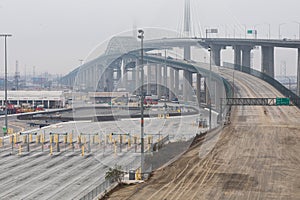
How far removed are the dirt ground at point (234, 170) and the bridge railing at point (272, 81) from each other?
17634 millimetres

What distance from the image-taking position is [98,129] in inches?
1984

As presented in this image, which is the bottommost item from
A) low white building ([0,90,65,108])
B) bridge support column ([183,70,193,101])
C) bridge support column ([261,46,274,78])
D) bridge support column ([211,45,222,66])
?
low white building ([0,90,65,108])

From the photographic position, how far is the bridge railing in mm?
56828

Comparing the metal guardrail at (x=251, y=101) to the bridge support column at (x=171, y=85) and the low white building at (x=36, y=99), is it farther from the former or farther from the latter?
the bridge support column at (x=171, y=85)

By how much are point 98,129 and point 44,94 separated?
2198 inches

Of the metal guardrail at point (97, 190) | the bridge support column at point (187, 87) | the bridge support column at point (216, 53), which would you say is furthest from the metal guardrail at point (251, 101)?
the bridge support column at point (216, 53)

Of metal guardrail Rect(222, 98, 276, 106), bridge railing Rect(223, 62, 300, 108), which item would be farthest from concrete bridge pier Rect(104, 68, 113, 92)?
metal guardrail Rect(222, 98, 276, 106)

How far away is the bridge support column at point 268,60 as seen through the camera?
3374 inches

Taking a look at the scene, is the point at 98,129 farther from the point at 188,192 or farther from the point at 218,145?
the point at 188,192

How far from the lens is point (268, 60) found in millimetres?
85938

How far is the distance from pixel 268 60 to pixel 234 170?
65348 millimetres

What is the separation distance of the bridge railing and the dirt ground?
1763 cm

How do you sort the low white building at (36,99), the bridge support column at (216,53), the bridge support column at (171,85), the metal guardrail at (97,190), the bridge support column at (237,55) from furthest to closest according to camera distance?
1. the bridge support column at (171,85)
2. the bridge support column at (216,53)
3. the bridge support column at (237,55)
4. the low white building at (36,99)
5. the metal guardrail at (97,190)

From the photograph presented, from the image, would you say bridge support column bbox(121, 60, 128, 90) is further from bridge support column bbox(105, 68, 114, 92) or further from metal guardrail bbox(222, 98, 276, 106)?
metal guardrail bbox(222, 98, 276, 106)
